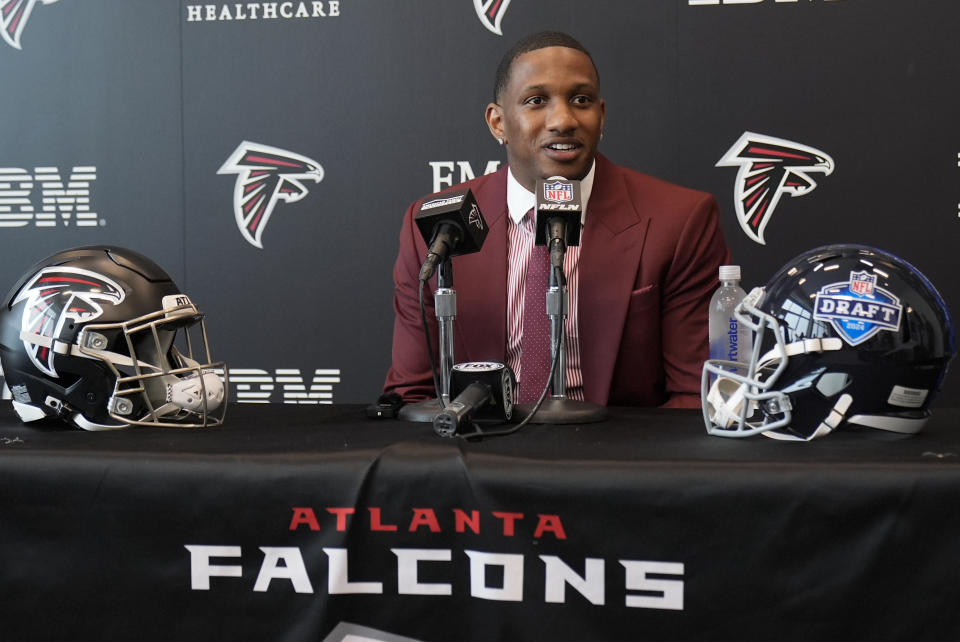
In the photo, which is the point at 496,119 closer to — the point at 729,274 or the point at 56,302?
the point at 729,274

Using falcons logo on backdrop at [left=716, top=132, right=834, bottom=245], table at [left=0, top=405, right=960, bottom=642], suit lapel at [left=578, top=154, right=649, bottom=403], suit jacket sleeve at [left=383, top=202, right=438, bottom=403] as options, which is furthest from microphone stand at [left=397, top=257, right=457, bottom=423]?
falcons logo on backdrop at [left=716, top=132, right=834, bottom=245]

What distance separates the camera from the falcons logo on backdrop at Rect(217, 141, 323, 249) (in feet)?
9.91

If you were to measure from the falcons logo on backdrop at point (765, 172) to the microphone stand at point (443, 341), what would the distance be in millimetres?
1587

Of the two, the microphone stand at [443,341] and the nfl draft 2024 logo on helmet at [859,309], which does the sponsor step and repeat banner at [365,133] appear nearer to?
the microphone stand at [443,341]

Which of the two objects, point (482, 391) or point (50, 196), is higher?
point (50, 196)

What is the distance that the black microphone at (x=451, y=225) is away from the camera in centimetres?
145

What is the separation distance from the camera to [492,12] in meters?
2.90

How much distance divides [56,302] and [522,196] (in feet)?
3.42

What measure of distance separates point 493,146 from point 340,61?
1.90 ft

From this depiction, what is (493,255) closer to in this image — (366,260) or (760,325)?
(760,325)

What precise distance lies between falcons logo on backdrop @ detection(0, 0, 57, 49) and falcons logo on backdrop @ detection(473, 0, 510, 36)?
148 centimetres

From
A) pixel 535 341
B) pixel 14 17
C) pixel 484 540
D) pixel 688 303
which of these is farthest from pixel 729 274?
pixel 14 17

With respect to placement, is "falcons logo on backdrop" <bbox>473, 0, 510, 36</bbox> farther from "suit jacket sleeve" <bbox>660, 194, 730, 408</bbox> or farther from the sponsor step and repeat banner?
"suit jacket sleeve" <bbox>660, 194, 730, 408</bbox>

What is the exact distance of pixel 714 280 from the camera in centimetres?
204
